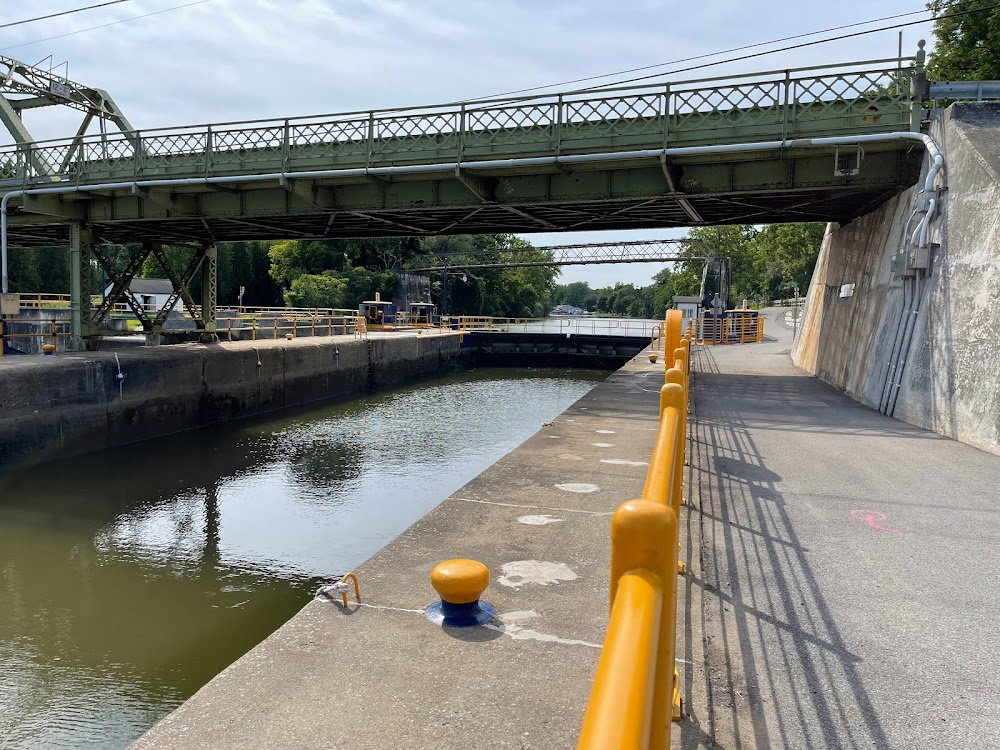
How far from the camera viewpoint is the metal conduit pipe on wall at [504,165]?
50.8ft

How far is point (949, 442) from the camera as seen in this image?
11.5 m

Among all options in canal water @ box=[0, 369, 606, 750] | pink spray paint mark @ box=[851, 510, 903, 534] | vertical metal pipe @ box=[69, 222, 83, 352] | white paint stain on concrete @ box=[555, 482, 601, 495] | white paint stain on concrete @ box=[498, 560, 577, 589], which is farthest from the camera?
vertical metal pipe @ box=[69, 222, 83, 352]

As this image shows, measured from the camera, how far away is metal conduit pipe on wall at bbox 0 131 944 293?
50.8ft

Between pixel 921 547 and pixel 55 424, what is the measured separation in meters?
18.0

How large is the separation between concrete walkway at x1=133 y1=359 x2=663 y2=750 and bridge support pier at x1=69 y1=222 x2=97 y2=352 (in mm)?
19464

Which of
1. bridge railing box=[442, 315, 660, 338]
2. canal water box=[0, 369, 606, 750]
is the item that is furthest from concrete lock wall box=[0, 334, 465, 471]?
bridge railing box=[442, 315, 660, 338]

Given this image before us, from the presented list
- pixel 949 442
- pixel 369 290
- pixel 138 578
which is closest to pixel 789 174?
pixel 949 442

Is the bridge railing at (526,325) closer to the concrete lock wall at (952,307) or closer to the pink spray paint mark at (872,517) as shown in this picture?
the concrete lock wall at (952,307)

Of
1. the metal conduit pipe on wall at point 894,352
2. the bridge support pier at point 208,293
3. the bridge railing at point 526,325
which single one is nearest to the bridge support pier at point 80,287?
the bridge support pier at point 208,293

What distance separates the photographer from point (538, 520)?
7172mm

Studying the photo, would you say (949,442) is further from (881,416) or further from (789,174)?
(789,174)

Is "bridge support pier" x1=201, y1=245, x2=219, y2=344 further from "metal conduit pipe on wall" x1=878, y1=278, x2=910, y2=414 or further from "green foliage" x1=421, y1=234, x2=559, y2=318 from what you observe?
"green foliage" x1=421, y1=234, x2=559, y2=318

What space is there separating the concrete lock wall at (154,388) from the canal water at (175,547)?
2.61 ft

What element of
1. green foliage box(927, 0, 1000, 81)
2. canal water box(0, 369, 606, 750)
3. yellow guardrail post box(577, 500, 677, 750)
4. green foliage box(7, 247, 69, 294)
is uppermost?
A: green foliage box(927, 0, 1000, 81)
